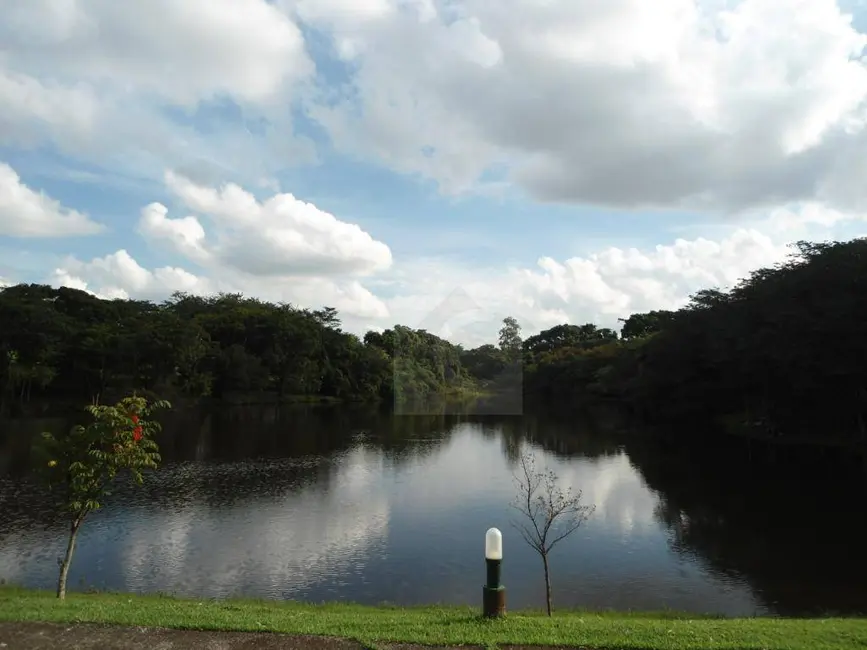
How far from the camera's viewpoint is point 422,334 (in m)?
27.1

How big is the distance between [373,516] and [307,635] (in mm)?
15758

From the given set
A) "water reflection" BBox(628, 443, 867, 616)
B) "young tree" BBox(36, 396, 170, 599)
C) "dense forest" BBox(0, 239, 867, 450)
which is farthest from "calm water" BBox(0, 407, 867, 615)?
"dense forest" BBox(0, 239, 867, 450)

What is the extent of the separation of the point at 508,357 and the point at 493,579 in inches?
791

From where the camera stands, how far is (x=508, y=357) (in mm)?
27266

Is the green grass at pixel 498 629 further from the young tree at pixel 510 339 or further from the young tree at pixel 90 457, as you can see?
the young tree at pixel 510 339

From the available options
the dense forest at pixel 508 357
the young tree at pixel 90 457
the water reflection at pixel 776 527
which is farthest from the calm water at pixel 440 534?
the dense forest at pixel 508 357

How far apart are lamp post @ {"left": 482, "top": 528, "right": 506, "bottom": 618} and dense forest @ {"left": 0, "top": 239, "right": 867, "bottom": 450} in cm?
1898

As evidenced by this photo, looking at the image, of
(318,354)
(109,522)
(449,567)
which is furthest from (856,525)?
(318,354)

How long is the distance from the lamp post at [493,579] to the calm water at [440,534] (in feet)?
23.1

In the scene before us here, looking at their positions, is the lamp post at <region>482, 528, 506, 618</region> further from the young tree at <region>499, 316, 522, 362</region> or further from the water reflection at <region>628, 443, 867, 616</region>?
the young tree at <region>499, 316, 522, 362</region>

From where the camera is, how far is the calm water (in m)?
15.0

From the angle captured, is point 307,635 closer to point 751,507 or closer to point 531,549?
point 531,549

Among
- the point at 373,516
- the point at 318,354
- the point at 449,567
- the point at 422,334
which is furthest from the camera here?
the point at 318,354

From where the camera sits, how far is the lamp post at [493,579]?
24.1 feet
